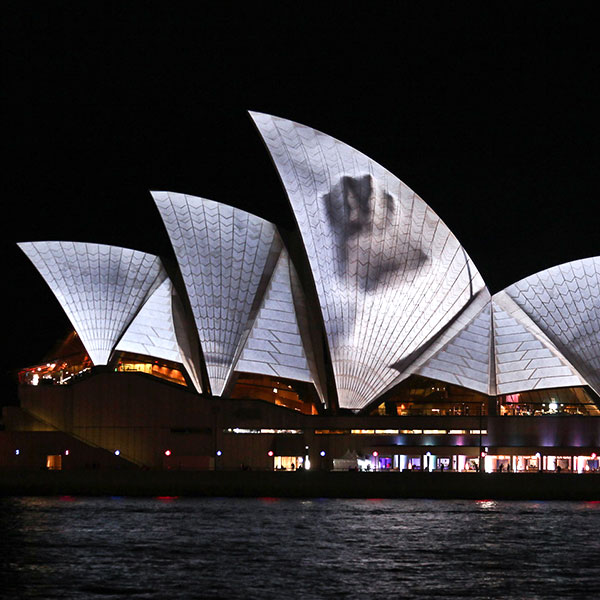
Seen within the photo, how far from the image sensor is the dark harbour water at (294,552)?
94.3 ft

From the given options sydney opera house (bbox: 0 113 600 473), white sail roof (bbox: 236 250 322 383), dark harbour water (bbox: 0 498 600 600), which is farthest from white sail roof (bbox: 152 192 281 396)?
dark harbour water (bbox: 0 498 600 600)

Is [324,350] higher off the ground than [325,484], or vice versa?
[324,350]

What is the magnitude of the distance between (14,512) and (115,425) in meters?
16.4

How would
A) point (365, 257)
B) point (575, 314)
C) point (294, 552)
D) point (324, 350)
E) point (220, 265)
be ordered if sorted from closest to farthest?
1. point (294, 552)
2. point (365, 257)
3. point (220, 265)
4. point (575, 314)
5. point (324, 350)

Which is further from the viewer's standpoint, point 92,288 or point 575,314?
point 92,288

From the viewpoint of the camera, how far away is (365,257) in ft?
196

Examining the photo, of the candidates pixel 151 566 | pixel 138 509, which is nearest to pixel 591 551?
pixel 151 566

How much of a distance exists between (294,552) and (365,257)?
27170 mm

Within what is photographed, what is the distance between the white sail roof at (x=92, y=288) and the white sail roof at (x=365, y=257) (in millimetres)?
10067

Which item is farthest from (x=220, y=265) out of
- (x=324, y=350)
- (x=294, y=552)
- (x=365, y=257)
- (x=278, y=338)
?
(x=294, y=552)

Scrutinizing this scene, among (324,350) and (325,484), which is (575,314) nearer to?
(324,350)

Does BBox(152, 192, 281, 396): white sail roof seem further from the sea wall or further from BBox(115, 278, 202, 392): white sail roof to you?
the sea wall

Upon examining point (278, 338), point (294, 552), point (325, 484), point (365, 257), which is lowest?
point (294, 552)

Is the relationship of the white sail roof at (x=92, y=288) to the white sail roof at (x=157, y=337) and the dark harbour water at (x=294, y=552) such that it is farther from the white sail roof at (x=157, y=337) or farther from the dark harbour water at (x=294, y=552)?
the dark harbour water at (x=294, y=552)
